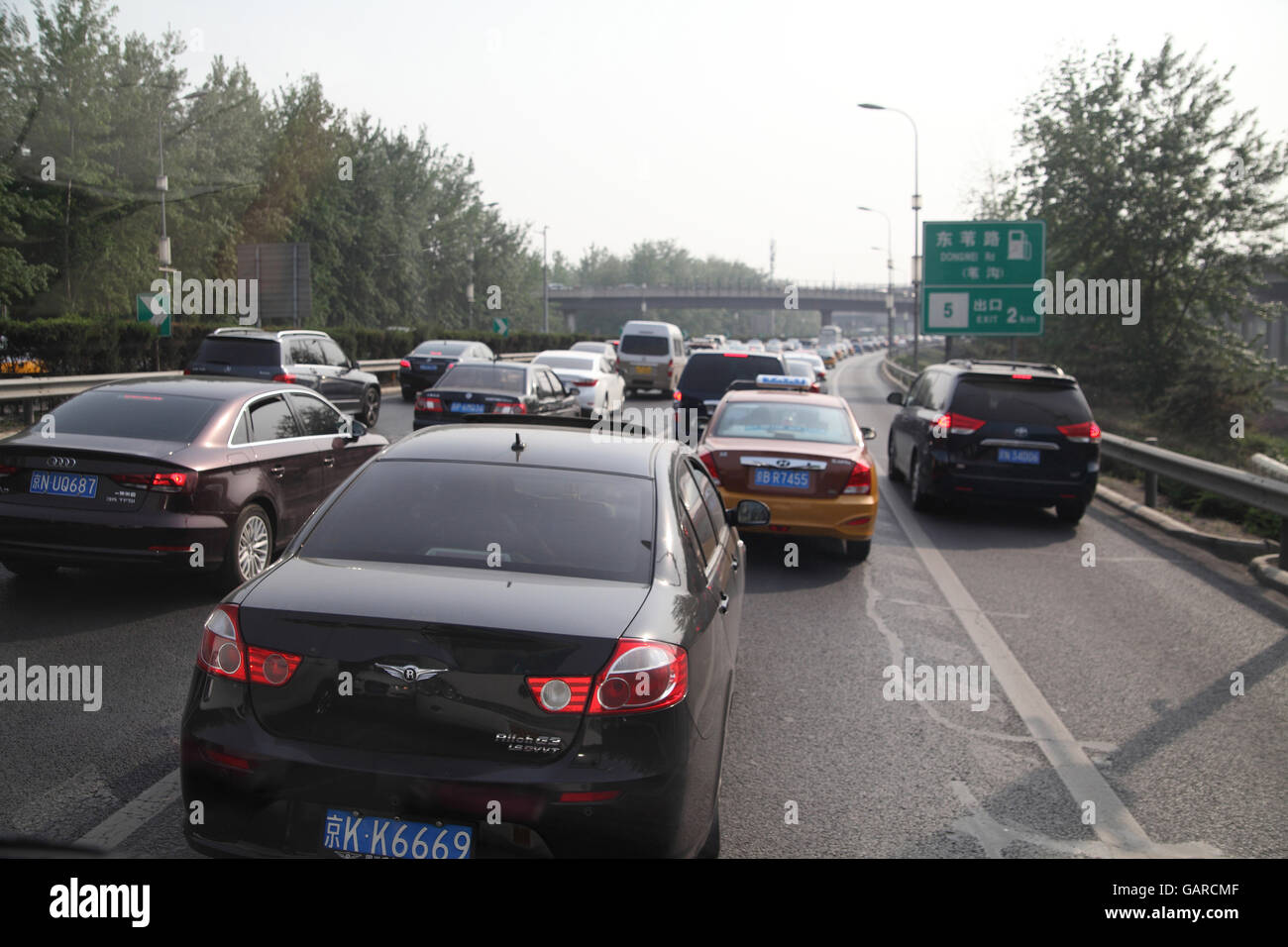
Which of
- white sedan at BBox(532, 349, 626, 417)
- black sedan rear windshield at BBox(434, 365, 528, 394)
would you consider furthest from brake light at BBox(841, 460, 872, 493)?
white sedan at BBox(532, 349, 626, 417)

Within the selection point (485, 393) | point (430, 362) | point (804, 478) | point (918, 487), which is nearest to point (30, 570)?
point (804, 478)

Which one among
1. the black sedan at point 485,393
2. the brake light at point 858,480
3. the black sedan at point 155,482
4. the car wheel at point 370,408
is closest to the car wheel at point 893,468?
the black sedan at point 485,393

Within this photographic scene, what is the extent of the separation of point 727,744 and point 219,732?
259 cm

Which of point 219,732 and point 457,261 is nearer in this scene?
point 219,732

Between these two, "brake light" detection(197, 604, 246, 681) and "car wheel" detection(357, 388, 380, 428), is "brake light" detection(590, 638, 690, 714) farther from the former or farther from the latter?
"car wheel" detection(357, 388, 380, 428)

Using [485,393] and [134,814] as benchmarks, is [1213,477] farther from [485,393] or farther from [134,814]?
A: [134,814]

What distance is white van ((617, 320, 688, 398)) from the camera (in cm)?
3441

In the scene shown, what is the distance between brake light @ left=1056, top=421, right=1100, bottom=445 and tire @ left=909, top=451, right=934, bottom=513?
1.58m

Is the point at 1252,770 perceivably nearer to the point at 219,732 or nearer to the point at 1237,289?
the point at 219,732

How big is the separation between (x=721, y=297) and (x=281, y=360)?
8625 centimetres

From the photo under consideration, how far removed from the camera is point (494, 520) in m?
4.11

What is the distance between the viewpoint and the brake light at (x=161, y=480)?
7.32 metres

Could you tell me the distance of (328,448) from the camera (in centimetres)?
944
